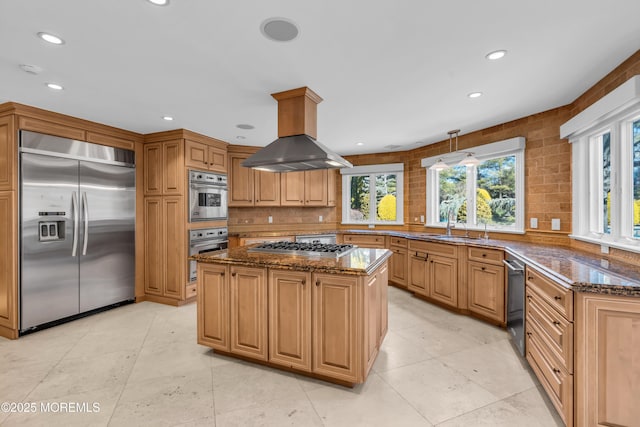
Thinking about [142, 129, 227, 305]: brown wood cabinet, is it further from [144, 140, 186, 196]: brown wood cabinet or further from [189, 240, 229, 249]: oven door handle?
[189, 240, 229, 249]: oven door handle

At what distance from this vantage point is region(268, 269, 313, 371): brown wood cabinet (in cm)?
212

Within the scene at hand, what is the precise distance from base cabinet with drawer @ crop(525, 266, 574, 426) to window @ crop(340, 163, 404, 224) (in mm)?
3185

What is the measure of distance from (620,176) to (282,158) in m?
2.74

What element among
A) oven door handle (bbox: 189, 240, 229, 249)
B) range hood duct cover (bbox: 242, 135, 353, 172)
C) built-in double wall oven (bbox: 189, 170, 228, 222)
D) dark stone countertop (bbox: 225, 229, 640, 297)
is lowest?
oven door handle (bbox: 189, 240, 229, 249)

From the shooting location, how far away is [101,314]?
356 centimetres

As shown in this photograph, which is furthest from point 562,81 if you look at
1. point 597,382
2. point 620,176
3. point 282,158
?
point 282,158

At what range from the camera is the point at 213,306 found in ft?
8.05

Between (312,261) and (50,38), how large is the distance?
2.24 meters

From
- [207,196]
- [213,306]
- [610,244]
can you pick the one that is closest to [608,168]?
[610,244]

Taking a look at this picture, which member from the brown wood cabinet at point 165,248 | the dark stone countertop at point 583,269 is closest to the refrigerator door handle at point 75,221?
the brown wood cabinet at point 165,248

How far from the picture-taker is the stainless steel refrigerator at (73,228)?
2.95m

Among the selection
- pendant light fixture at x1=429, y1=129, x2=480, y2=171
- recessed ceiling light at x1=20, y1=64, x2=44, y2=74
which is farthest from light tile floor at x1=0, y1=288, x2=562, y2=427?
recessed ceiling light at x1=20, y1=64, x2=44, y2=74

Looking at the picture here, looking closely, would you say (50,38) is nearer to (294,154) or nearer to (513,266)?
(294,154)

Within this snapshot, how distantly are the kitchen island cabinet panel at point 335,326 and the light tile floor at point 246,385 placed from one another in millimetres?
167
